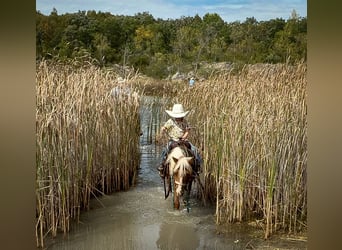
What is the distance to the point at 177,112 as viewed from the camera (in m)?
2.17

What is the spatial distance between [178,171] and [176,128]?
0.21m

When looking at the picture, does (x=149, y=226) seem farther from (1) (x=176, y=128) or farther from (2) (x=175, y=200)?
(1) (x=176, y=128)

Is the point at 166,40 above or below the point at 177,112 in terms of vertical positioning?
above

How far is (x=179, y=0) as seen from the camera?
2184mm

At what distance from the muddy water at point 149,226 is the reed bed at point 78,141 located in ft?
0.19

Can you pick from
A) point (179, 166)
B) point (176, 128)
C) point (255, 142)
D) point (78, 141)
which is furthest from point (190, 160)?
point (78, 141)

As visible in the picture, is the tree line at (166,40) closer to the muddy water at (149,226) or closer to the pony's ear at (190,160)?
the muddy water at (149,226)

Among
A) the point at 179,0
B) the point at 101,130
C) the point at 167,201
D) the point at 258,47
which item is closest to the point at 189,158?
the point at 167,201

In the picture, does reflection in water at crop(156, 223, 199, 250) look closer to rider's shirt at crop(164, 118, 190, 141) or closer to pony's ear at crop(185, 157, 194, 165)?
pony's ear at crop(185, 157, 194, 165)

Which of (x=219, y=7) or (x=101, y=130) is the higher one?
(x=219, y=7)
